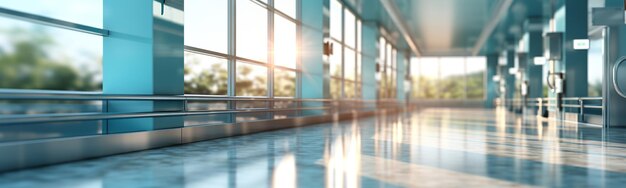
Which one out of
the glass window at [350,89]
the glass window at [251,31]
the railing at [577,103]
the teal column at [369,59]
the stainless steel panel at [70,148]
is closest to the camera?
the stainless steel panel at [70,148]

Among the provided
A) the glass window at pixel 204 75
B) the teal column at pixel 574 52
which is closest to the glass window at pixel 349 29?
the teal column at pixel 574 52

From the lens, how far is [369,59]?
26.0m

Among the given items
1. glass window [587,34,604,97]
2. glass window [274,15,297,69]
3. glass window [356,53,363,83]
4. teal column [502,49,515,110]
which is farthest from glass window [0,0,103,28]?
glass window [587,34,604,97]

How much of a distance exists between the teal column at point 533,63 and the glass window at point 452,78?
875 inches

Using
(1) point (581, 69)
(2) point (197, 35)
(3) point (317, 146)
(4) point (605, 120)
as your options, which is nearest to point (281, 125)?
(2) point (197, 35)

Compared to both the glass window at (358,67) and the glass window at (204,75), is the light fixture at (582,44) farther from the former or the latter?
the glass window at (358,67)

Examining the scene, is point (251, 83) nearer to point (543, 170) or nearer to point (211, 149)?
point (211, 149)

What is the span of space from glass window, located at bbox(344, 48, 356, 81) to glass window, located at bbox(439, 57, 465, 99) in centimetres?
2598

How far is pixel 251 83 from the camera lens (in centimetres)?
1608

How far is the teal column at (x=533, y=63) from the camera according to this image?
24328 mm

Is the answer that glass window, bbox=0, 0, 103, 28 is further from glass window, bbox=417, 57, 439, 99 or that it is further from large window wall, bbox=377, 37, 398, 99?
glass window, bbox=417, 57, 439, 99

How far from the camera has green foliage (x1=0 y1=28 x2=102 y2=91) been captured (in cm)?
767

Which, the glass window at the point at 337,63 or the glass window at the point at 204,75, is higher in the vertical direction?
the glass window at the point at 337,63

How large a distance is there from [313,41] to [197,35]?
634 centimetres
